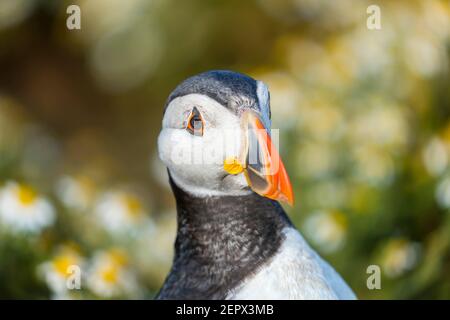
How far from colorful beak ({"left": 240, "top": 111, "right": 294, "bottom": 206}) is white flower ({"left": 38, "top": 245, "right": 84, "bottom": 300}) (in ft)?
3.21

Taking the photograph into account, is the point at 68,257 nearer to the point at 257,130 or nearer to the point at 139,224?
the point at 139,224

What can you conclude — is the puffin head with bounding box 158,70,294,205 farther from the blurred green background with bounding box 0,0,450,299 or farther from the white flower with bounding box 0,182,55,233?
the white flower with bounding box 0,182,55,233

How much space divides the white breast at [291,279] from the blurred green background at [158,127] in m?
0.84

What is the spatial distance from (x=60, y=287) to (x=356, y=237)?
1.24 metres

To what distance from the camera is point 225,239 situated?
1.78 meters

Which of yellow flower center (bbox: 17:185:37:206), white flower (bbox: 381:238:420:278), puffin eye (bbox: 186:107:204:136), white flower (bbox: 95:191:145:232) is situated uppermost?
puffin eye (bbox: 186:107:204:136)

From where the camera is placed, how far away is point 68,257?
2.60m

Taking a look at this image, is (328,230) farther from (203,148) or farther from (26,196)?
(203,148)

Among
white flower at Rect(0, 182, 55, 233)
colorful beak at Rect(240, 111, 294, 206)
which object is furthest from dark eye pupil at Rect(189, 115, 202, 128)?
white flower at Rect(0, 182, 55, 233)

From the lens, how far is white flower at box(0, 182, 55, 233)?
2658 millimetres

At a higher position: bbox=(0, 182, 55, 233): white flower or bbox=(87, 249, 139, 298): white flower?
bbox=(0, 182, 55, 233): white flower

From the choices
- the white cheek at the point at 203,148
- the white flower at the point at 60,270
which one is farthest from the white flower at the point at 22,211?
the white cheek at the point at 203,148

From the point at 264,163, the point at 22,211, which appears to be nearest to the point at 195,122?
the point at 264,163
